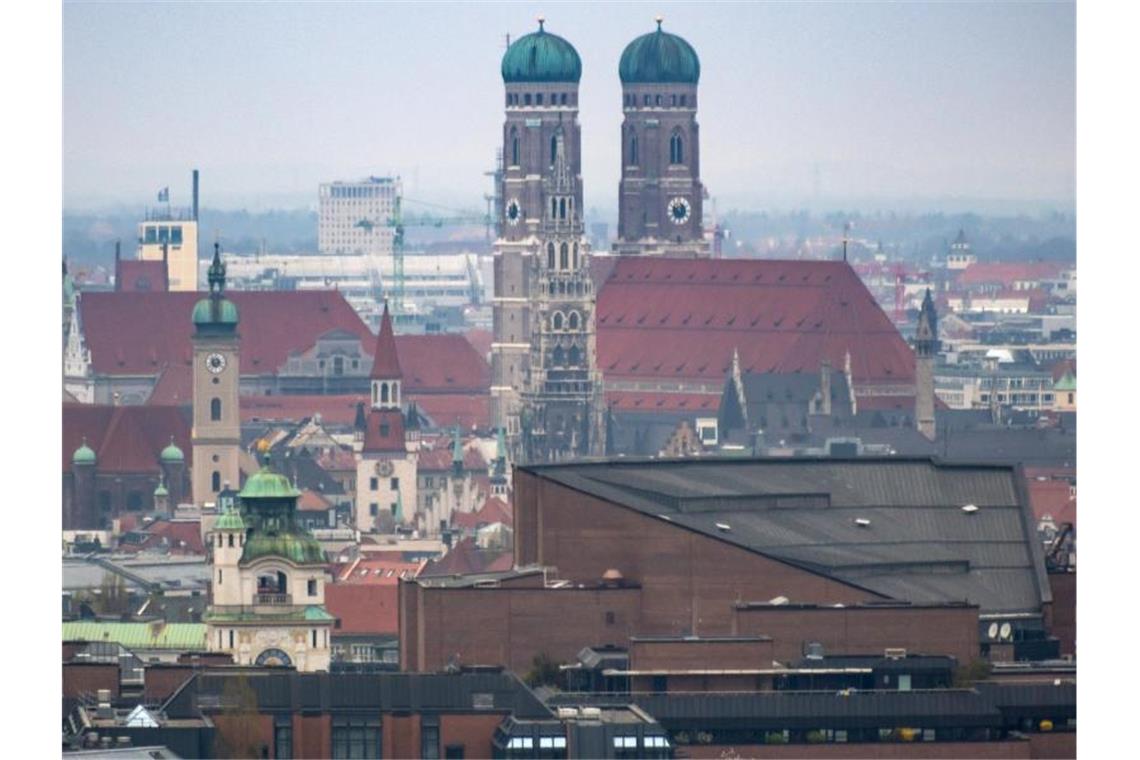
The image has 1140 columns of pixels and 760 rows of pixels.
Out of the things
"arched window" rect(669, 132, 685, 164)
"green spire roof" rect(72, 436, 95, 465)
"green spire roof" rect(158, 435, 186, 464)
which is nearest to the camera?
"green spire roof" rect(72, 436, 95, 465)

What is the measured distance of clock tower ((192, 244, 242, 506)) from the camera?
481 feet

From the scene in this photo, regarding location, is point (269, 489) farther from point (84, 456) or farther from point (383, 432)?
point (383, 432)

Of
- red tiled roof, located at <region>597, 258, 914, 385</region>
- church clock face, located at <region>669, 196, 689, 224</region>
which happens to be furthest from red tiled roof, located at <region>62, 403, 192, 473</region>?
church clock face, located at <region>669, 196, 689, 224</region>

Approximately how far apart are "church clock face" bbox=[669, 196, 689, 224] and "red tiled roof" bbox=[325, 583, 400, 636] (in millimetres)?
79163

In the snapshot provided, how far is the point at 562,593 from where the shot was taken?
6869 centimetres

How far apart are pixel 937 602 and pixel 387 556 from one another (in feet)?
179

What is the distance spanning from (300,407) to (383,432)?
1705 cm

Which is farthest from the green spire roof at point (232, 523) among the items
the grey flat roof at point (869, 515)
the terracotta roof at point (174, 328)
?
the terracotta roof at point (174, 328)

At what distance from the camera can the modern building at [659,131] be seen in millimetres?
176875

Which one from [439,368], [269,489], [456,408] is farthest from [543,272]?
[269,489]

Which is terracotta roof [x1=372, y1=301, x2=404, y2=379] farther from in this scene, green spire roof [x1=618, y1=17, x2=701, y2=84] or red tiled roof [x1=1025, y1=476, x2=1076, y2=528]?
red tiled roof [x1=1025, y1=476, x2=1076, y2=528]

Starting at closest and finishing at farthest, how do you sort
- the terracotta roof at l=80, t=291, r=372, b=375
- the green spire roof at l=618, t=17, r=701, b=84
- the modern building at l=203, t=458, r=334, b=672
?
the modern building at l=203, t=458, r=334, b=672 → the green spire roof at l=618, t=17, r=701, b=84 → the terracotta roof at l=80, t=291, r=372, b=375
